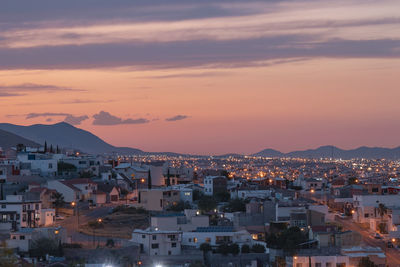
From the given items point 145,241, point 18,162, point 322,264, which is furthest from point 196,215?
point 18,162

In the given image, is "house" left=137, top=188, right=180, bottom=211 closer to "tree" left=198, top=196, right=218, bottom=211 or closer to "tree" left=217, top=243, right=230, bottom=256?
"tree" left=198, top=196, right=218, bottom=211

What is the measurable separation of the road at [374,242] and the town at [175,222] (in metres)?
0.07

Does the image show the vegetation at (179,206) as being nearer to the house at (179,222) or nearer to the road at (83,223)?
the road at (83,223)

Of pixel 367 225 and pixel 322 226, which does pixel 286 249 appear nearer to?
pixel 322 226

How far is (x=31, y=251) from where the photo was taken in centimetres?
4125

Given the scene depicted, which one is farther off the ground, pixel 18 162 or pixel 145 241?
pixel 18 162

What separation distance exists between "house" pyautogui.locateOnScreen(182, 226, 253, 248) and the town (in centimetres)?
5

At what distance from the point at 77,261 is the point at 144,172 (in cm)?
3041

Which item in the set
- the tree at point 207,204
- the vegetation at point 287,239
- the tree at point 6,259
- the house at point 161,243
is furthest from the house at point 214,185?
the tree at point 6,259

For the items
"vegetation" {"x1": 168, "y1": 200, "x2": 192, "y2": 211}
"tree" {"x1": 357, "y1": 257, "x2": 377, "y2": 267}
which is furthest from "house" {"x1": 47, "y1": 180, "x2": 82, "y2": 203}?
"tree" {"x1": 357, "y1": 257, "x2": 377, "y2": 267}

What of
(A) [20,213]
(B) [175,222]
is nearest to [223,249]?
(B) [175,222]

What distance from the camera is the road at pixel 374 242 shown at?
140 ft

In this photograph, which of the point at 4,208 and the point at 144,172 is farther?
the point at 144,172

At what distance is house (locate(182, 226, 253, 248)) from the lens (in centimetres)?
4294
